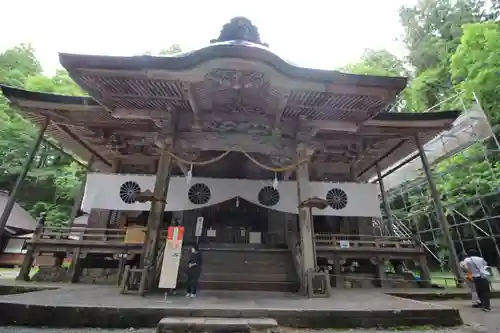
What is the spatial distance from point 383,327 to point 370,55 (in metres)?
31.4

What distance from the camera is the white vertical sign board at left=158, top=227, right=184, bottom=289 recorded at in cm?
624

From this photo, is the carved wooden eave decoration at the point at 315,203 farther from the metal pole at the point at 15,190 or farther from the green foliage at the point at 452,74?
the green foliage at the point at 452,74

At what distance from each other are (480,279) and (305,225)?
4083 millimetres

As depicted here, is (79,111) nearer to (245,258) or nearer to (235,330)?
(245,258)

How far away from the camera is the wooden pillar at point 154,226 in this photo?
6609 millimetres

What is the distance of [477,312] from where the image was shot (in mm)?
6121

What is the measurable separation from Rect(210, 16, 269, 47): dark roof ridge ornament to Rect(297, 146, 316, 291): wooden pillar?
3.37 m

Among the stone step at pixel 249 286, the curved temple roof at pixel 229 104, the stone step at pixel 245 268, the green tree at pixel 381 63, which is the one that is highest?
the green tree at pixel 381 63

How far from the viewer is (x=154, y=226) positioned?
6793 millimetres

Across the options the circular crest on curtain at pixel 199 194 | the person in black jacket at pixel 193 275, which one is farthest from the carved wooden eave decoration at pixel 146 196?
the circular crest on curtain at pixel 199 194

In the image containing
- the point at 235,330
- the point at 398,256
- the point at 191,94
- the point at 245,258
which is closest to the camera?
the point at 235,330

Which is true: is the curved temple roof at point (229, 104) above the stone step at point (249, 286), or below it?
above

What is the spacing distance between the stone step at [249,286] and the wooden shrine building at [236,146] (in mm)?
28

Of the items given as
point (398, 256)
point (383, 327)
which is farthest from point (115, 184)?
point (398, 256)
